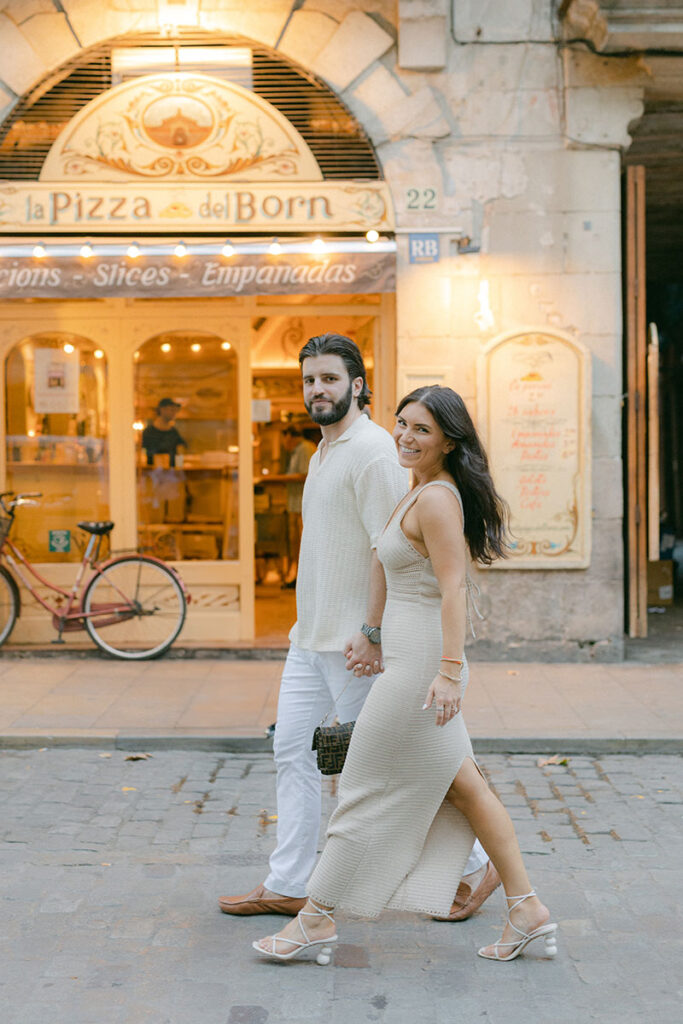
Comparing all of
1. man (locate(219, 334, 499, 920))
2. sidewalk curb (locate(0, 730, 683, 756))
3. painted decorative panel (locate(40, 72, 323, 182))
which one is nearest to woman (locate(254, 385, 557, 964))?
man (locate(219, 334, 499, 920))

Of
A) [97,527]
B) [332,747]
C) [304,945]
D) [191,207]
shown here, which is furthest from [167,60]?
[304,945]

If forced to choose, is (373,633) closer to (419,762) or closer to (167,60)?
(419,762)

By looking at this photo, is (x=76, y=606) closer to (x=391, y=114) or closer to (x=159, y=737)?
(x=159, y=737)

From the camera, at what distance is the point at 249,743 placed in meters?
6.69

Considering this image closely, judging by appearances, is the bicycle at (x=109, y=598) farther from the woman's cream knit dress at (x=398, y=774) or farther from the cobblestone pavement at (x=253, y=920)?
the woman's cream knit dress at (x=398, y=774)

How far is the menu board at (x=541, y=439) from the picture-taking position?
8953 millimetres

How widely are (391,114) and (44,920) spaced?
674 centimetres

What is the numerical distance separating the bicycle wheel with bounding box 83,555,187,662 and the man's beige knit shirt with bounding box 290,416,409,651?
205 inches

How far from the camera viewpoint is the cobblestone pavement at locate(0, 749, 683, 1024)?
3.52 m

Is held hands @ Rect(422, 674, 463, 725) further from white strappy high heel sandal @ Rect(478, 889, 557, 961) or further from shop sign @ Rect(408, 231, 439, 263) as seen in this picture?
shop sign @ Rect(408, 231, 439, 263)

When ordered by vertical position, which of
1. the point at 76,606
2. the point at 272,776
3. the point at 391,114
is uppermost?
the point at 391,114

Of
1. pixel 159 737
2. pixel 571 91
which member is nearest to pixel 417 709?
pixel 159 737

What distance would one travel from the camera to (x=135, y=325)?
9555 millimetres

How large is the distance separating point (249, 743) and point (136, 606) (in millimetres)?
2863
